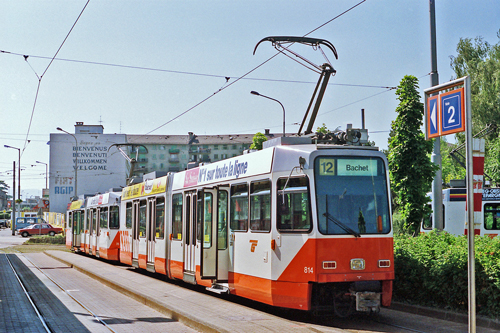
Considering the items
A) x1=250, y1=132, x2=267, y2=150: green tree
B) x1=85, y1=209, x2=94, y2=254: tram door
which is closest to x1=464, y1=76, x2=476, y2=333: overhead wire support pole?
x1=85, y1=209, x2=94, y2=254: tram door

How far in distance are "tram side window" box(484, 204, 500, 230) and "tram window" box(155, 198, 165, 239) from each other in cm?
1480

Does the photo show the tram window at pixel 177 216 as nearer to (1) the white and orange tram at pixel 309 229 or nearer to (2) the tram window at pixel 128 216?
(1) the white and orange tram at pixel 309 229

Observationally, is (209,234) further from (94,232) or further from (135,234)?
(94,232)

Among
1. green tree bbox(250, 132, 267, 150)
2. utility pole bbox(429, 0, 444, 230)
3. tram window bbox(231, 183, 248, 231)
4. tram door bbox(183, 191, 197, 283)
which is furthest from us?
green tree bbox(250, 132, 267, 150)

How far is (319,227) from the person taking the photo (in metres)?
9.83

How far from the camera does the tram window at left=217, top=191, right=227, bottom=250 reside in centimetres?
1270

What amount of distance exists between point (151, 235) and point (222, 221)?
6174mm

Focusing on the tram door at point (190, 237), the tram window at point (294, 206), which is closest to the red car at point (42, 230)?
the tram door at point (190, 237)

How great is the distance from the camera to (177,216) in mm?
15914

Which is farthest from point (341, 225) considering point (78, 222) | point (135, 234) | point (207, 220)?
point (78, 222)

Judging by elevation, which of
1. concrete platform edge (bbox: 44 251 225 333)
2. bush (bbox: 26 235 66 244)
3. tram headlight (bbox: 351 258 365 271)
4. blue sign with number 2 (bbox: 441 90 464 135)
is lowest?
bush (bbox: 26 235 66 244)

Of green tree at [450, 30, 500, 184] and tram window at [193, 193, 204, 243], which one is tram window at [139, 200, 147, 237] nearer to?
tram window at [193, 193, 204, 243]

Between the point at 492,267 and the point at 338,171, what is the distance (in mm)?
2894

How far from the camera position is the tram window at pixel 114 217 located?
23859 mm
